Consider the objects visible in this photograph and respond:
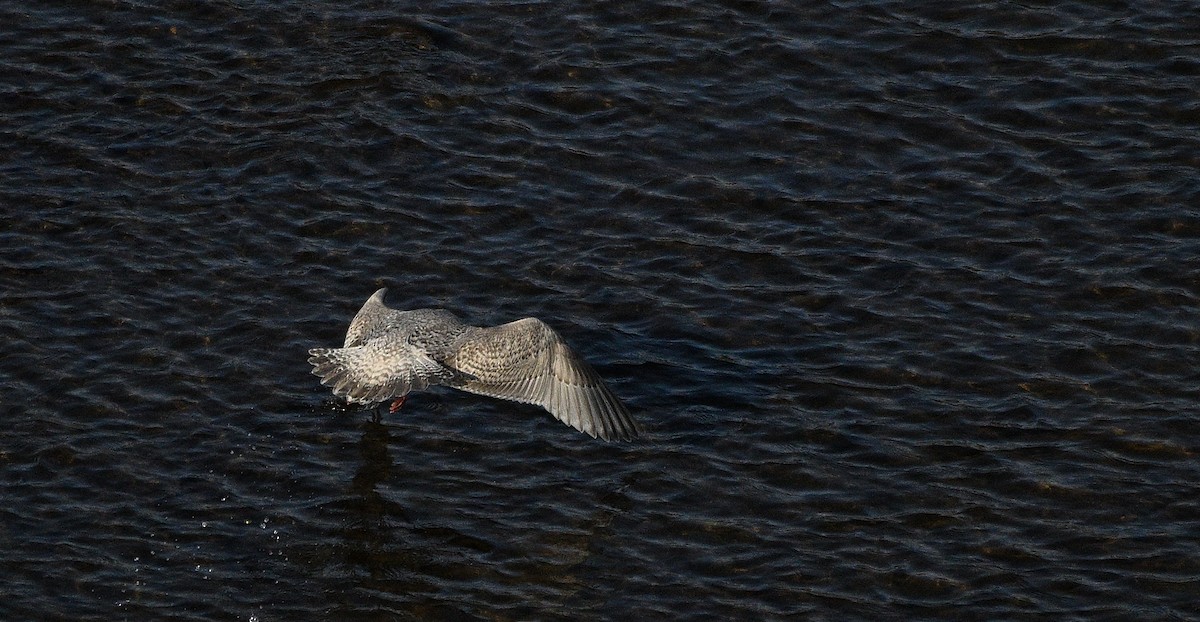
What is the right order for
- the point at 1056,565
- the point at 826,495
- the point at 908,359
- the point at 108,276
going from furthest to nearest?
1. the point at 108,276
2. the point at 908,359
3. the point at 826,495
4. the point at 1056,565

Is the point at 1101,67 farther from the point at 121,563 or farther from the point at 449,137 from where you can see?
the point at 121,563

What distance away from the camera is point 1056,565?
11070 mm

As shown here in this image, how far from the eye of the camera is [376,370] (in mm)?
12367

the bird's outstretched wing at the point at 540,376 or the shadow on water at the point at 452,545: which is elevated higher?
the bird's outstretched wing at the point at 540,376

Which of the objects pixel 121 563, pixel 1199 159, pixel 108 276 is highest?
pixel 1199 159

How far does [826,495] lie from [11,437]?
21.0 ft

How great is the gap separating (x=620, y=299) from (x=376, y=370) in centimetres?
269

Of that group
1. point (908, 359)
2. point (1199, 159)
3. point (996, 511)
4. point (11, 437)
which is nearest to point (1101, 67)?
point (1199, 159)

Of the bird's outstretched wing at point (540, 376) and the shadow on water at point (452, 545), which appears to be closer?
the shadow on water at point (452, 545)

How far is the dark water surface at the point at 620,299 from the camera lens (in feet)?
37.3

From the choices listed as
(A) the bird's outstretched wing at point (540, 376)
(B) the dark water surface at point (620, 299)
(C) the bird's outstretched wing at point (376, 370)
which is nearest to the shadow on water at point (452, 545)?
(B) the dark water surface at point (620, 299)

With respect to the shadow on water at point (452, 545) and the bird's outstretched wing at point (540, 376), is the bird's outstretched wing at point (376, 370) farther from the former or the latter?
the shadow on water at point (452, 545)

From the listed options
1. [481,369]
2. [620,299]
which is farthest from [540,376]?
[620,299]

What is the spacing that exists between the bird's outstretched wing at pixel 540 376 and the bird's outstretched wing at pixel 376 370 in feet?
0.85
